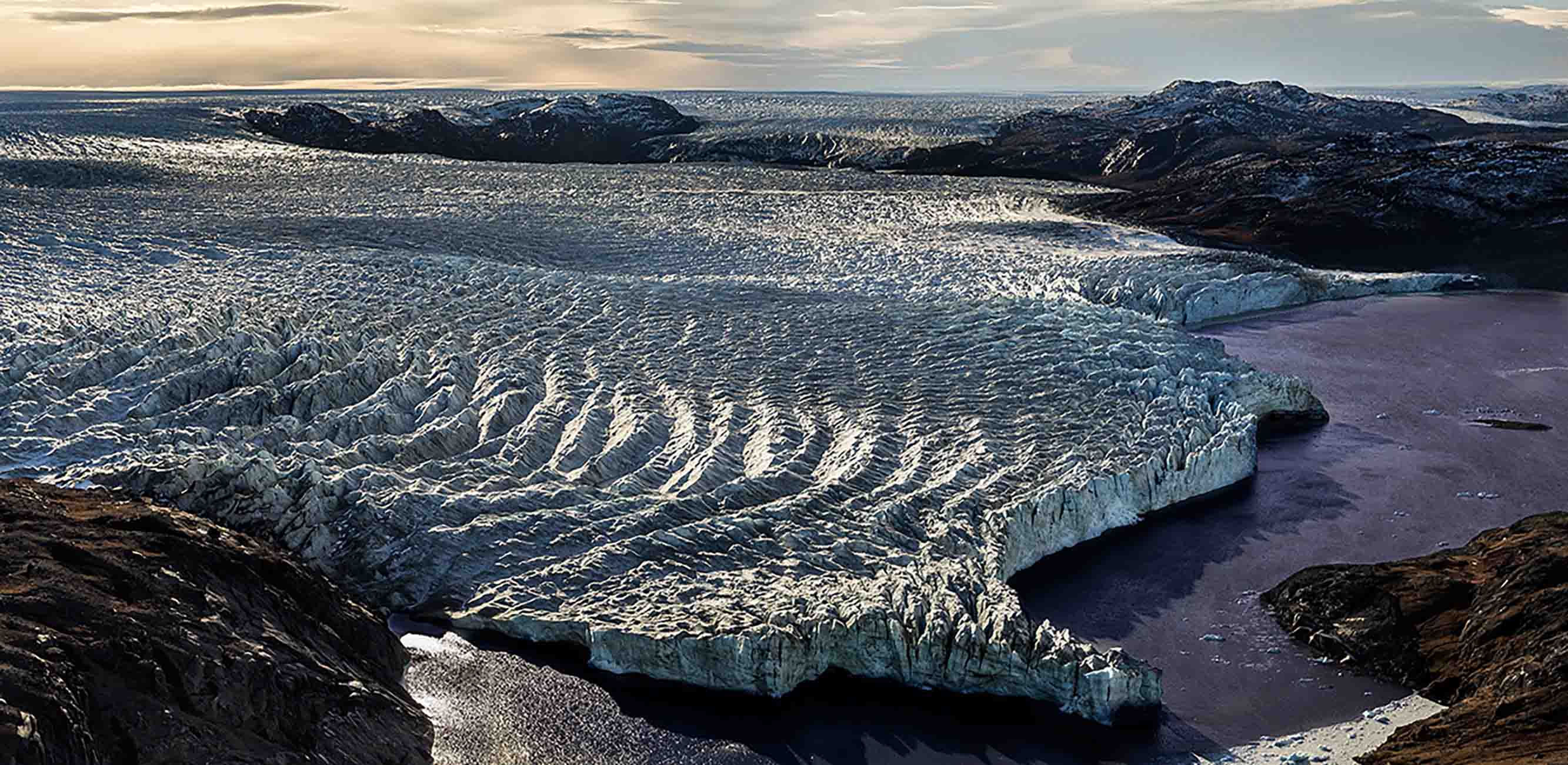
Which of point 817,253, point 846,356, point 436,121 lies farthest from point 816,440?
point 436,121

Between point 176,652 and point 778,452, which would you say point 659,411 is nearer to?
point 778,452

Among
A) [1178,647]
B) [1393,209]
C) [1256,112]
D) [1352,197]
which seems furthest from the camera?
[1256,112]

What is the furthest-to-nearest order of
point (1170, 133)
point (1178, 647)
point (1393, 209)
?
point (1170, 133), point (1393, 209), point (1178, 647)

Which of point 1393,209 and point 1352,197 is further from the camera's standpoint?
point 1352,197

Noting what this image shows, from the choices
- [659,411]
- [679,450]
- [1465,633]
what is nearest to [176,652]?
A: [679,450]

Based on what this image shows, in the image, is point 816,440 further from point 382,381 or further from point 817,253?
point 817,253

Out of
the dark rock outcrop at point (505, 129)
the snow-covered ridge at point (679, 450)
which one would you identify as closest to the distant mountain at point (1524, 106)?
the dark rock outcrop at point (505, 129)
